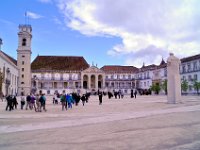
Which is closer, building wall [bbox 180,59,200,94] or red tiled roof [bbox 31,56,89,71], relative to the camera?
building wall [bbox 180,59,200,94]

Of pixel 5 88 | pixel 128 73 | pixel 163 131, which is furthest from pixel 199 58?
pixel 163 131

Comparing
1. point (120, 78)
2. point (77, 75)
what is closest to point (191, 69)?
point (120, 78)

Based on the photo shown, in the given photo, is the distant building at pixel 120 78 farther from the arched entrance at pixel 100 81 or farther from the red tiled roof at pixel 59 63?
the red tiled roof at pixel 59 63

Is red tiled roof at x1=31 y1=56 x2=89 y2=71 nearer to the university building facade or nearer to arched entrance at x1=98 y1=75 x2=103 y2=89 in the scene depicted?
the university building facade

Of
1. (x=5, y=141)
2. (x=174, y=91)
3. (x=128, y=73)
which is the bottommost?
(x=5, y=141)

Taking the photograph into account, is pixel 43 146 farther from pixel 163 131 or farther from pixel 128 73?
pixel 128 73

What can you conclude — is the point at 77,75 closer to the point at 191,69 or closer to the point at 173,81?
the point at 191,69

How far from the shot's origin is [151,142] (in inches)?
277

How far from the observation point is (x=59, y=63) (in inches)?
4011

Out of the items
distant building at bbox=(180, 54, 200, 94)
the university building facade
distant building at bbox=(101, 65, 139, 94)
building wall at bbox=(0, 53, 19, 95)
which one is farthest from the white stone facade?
distant building at bbox=(180, 54, 200, 94)

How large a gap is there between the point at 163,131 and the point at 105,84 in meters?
96.4

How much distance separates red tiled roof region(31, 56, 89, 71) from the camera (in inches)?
3920

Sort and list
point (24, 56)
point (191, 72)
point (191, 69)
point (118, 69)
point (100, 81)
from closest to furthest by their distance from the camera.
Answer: point (191, 69) → point (191, 72) → point (24, 56) → point (100, 81) → point (118, 69)

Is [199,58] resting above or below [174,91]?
above
